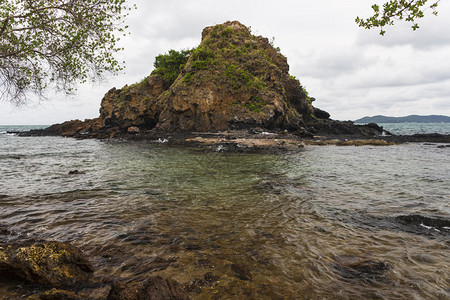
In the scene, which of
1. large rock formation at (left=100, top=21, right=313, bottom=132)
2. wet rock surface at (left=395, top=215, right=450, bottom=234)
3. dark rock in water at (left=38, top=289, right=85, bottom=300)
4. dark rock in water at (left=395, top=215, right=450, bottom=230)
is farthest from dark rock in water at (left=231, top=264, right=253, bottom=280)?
large rock formation at (left=100, top=21, right=313, bottom=132)

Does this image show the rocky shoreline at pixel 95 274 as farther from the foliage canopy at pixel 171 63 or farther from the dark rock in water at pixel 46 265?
the foliage canopy at pixel 171 63

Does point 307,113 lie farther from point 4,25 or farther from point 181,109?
point 4,25

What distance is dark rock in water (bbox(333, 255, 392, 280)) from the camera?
3.84 metres

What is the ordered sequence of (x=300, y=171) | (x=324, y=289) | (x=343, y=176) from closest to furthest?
(x=324, y=289)
(x=343, y=176)
(x=300, y=171)

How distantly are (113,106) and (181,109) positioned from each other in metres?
19.4

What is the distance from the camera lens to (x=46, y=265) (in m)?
3.53

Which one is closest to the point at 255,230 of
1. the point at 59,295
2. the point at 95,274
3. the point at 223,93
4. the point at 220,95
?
the point at 95,274

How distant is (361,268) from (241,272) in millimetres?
2058

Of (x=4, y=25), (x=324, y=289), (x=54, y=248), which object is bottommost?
(x=324, y=289)

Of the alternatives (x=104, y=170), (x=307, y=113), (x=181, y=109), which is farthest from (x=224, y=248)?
(x=307, y=113)

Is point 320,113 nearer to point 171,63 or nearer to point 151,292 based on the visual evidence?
point 171,63

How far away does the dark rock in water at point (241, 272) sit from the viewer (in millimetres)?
3832

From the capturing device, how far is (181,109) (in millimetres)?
37844

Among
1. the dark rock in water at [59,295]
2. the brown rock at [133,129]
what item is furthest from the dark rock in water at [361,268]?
the brown rock at [133,129]
